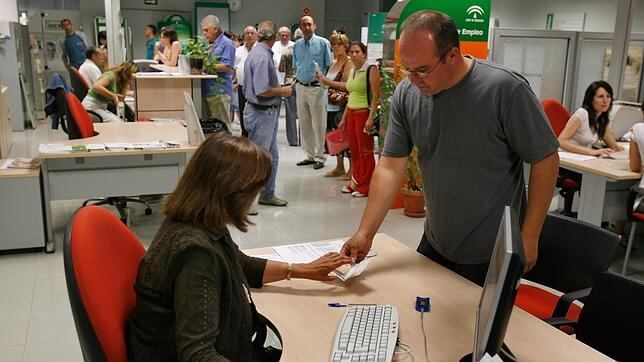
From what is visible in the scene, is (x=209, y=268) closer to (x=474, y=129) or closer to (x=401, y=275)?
(x=401, y=275)

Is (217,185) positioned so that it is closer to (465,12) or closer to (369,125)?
(465,12)

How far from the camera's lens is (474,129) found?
1942mm

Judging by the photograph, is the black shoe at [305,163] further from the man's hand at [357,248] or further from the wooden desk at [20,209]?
the man's hand at [357,248]

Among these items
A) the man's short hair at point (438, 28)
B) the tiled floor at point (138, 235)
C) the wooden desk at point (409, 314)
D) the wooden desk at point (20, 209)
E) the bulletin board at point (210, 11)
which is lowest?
the tiled floor at point (138, 235)

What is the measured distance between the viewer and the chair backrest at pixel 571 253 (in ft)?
7.43

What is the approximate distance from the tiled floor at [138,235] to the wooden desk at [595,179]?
1.48ft

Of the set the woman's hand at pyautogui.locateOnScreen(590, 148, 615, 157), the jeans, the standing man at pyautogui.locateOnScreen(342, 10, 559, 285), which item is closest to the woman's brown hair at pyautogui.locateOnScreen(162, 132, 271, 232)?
the standing man at pyautogui.locateOnScreen(342, 10, 559, 285)

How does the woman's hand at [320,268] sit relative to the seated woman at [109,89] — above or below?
below

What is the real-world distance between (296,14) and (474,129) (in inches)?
508

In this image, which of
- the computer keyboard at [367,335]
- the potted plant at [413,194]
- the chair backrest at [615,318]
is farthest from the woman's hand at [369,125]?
the computer keyboard at [367,335]

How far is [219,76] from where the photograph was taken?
6859 millimetres

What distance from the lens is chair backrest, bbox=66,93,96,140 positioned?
4508mm

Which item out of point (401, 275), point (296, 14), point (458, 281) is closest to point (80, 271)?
point (401, 275)

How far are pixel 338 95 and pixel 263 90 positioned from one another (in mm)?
1811
